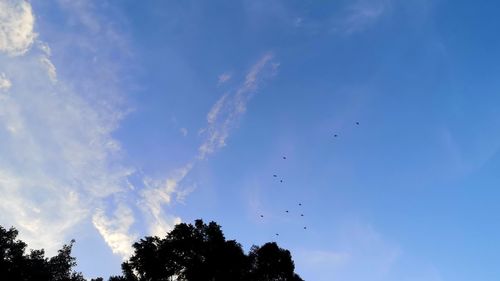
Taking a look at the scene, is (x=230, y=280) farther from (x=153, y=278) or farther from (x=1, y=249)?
(x=1, y=249)

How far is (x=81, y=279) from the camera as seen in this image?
6294 centimetres

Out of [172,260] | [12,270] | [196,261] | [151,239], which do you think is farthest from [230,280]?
[12,270]

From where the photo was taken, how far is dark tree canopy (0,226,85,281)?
175 feet

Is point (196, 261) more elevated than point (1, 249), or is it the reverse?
point (1, 249)

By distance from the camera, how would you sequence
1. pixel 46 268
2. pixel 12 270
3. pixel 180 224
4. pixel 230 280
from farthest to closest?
1. pixel 46 268
2. pixel 12 270
3. pixel 180 224
4. pixel 230 280

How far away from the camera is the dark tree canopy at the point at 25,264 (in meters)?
53.3

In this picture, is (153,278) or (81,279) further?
(81,279)

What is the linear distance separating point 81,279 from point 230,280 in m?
34.2

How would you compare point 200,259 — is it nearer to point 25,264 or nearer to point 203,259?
point 203,259

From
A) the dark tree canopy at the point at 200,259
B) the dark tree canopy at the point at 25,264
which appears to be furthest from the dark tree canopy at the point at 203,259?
the dark tree canopy at the point at 25,264

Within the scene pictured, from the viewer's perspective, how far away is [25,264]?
2222 inches

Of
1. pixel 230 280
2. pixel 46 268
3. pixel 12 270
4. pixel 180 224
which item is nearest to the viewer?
pixel 230 280

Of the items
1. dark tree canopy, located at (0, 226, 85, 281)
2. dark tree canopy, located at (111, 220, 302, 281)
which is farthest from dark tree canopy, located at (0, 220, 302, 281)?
dark tree canopy, located at (0, 226, 85, 281)

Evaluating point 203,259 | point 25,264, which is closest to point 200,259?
point 203,259
